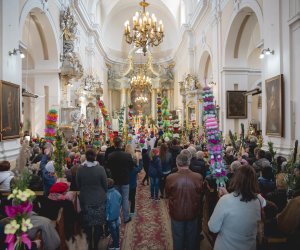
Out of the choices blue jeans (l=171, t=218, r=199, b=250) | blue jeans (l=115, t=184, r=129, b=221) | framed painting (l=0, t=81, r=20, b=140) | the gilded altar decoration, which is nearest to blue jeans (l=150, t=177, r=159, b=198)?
blue jeans (l=115, t=184, r=129, b=221)

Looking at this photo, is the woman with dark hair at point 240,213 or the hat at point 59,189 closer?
the woman with dark hair at point 240,213

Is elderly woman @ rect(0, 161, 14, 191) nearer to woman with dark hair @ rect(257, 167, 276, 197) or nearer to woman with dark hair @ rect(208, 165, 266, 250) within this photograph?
woman with dark hair @ rect(208, 165, 266, 250)

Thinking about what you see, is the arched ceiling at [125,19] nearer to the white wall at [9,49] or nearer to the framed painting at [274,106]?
the white wall at [9,49]

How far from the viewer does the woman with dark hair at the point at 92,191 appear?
443cm

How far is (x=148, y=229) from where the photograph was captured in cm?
596

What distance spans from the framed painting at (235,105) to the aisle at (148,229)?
610 cm

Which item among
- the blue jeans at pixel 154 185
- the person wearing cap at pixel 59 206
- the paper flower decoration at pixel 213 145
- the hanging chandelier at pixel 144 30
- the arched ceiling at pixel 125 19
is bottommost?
the blue jeans at pixel 154 185

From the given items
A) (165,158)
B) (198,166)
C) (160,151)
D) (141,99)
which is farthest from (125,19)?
(198,166)

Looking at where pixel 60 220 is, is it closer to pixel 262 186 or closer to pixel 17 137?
pixel 262 186

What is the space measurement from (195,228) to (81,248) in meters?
1.79

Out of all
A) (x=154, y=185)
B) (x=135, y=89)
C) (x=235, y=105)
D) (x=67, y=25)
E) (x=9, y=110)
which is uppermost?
(x=67, y=25)

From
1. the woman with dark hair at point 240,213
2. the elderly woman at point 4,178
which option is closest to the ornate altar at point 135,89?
the elderly woman at point 4,178

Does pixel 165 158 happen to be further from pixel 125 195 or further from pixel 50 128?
pixel 50 128

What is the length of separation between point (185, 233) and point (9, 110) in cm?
597
